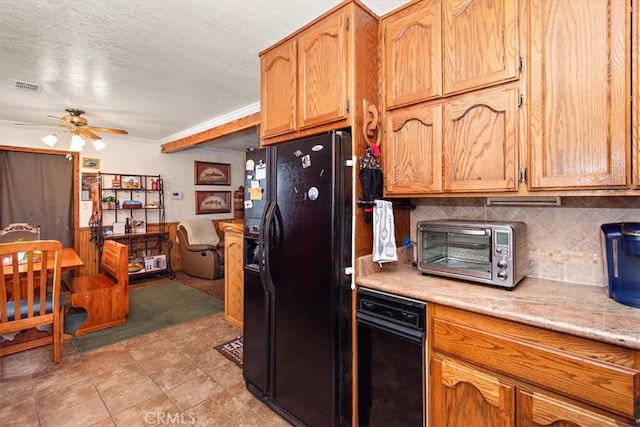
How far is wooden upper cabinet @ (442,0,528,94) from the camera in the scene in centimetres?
139

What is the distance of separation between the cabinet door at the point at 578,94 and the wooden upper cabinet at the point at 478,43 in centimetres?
8

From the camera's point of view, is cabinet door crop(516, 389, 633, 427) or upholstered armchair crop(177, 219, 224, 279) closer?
cabinet door crop(516, 389, 633, 427)

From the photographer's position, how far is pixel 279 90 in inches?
83.3

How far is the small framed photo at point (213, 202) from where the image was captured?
632 centimetres

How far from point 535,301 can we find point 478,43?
1.23m


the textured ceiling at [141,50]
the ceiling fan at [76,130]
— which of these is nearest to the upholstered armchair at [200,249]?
the ceiling fan at [76,130]

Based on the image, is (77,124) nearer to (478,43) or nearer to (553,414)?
(478,43)

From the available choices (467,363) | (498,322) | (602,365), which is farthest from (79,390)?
(602,365)

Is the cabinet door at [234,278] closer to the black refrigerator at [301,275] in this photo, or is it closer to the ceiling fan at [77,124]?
the black refrigerator at [301,275]

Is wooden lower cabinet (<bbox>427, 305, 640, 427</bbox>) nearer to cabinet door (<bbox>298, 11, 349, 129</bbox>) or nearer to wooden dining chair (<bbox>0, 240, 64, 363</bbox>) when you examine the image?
cabinet door (<bbox>298, 11, 349, 129</bbox>)

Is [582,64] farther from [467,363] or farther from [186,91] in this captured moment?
[186,91]

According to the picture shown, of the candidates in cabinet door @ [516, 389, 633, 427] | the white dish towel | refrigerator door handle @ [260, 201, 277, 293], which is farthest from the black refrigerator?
cabinet door @ [516, 389, 633, 427]

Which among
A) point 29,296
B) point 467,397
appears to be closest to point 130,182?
point 29,296

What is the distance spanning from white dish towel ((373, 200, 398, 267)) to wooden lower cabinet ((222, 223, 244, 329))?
176cm
